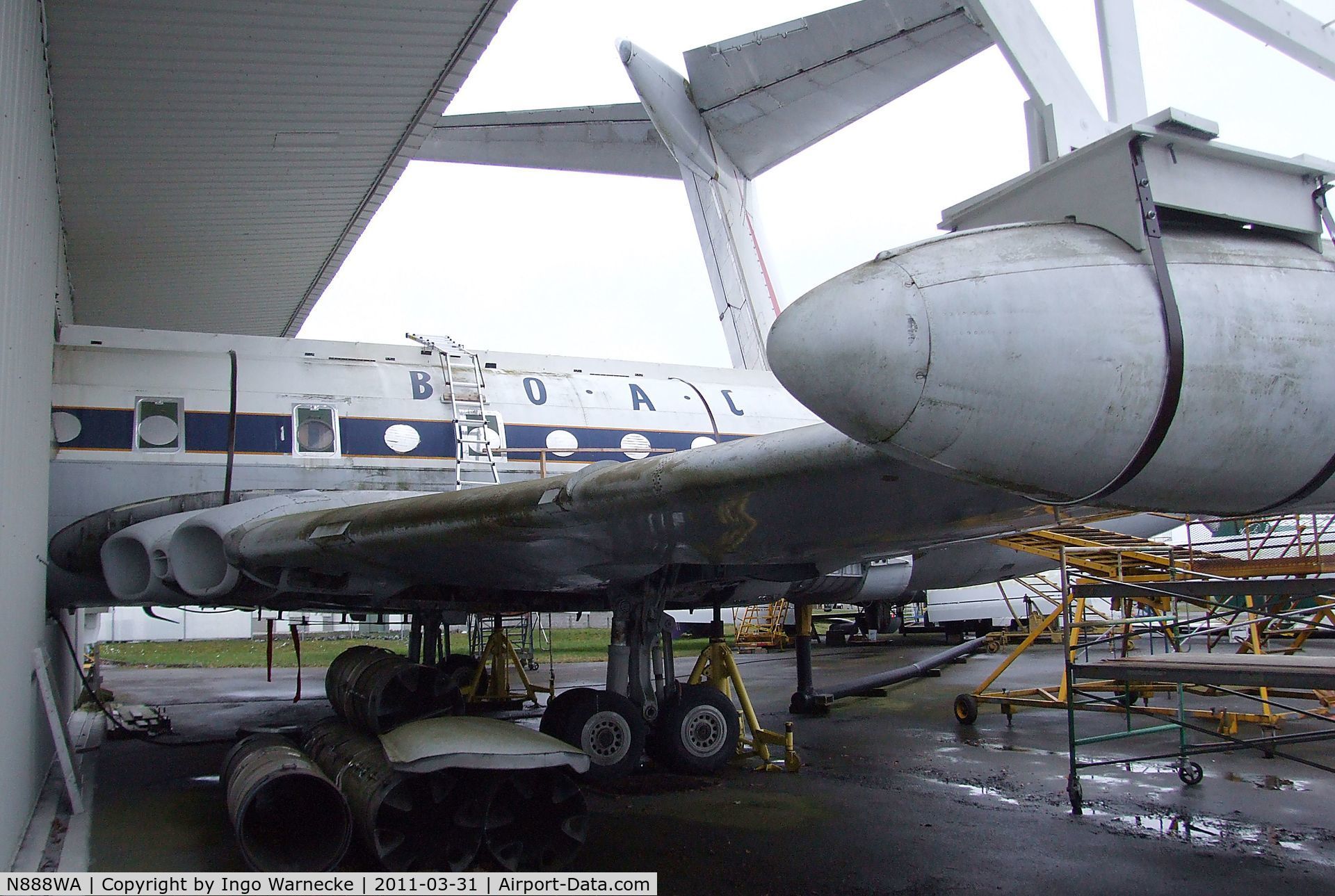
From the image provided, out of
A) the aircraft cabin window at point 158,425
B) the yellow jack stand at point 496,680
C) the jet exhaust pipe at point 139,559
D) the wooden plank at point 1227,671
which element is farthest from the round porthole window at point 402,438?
the wooden plank at point 1227,671

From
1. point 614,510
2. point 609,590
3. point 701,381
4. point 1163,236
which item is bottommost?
point 609,590

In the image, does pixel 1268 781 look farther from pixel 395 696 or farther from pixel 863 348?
pixel 863 348

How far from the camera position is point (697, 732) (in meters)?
8.51

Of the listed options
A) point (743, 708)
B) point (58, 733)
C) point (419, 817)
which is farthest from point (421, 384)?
point (419, 817)

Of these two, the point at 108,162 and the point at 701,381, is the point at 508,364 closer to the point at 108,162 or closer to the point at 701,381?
the point at 701,381

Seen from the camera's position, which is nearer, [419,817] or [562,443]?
[419,817]

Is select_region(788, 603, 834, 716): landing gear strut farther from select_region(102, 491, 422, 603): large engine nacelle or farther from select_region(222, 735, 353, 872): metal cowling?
select_region(222, 735, 353, 872): metal cowling

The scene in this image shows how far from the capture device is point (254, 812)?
6.26 meters

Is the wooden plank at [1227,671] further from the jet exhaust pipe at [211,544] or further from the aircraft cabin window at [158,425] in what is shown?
the aircraft cabin window at [158,425]

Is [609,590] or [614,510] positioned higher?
[614,510]

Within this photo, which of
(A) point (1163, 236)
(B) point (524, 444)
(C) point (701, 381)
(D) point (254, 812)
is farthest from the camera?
(C) point (701, 381)

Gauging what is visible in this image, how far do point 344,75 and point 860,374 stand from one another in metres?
7.58

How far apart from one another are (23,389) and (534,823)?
13.6 feet

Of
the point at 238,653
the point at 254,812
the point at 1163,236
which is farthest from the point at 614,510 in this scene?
the point at 238,653
